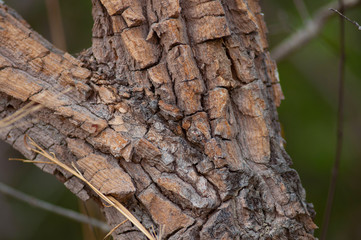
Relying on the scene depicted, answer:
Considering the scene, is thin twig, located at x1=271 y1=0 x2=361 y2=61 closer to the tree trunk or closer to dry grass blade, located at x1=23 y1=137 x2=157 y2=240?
the tree trunk

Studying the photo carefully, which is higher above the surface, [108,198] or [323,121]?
[108,198]

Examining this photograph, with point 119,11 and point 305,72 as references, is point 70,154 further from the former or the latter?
point 305,72

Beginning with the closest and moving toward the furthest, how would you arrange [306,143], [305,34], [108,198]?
A: [108,198]
[305,34]
[306,143]

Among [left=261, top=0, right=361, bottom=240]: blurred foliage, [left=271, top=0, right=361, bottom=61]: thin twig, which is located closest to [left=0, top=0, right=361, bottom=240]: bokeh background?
[left=261, top=0, right=361, bottom=240]: blurred foliage

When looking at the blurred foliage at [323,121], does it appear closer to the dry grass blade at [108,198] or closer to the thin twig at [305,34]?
the thin twig at [305,34]

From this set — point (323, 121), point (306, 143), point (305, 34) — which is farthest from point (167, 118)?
point (323, 121)

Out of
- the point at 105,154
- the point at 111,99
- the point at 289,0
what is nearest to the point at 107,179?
the point at 105,154

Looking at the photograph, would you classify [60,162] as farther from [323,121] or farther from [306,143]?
[323,121]

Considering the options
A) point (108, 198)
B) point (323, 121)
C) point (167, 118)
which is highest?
point (167, 118)
